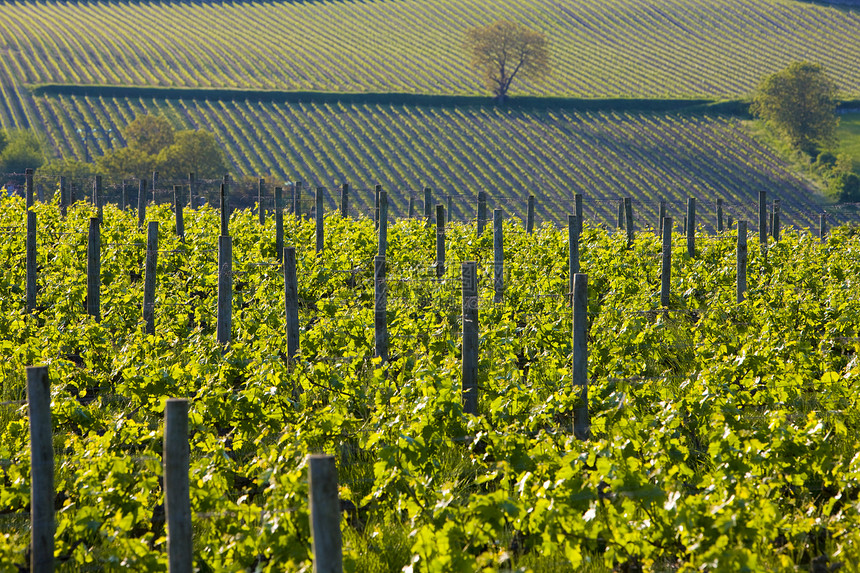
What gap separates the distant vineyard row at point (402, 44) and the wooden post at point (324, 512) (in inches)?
1940

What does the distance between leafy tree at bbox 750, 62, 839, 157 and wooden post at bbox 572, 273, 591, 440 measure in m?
49.3

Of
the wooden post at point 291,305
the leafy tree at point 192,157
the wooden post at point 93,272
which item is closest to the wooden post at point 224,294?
the wooden post at point 291,305

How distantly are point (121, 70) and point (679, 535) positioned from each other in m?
57.6

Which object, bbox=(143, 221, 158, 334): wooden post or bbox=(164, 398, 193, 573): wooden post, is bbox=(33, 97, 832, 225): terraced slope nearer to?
bbox=(143, 221, 158, 334): wooden post

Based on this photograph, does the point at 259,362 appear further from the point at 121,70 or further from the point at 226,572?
the point at 121,70

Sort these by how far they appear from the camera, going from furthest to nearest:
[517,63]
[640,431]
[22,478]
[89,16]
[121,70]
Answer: [89,16] < [517,63] < [121,70] < [640,431] < [22,478]

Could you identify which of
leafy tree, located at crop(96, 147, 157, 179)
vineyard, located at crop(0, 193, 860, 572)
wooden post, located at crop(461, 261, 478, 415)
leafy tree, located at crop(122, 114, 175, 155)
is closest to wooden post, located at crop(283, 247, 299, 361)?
vineyard, located at crop(0, 193, 860, 572)

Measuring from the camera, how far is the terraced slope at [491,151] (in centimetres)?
4078

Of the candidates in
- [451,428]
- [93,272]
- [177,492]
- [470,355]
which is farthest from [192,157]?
[177,492]

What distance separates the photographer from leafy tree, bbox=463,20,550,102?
5975 cm

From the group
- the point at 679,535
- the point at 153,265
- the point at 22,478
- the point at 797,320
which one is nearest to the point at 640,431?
the point at 679,535

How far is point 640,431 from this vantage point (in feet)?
19.0

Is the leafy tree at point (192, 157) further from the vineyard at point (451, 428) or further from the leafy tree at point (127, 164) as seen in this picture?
the vineyard at point (451, 428)

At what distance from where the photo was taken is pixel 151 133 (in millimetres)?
41719
